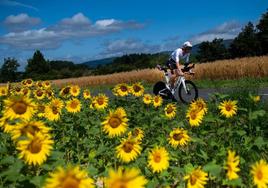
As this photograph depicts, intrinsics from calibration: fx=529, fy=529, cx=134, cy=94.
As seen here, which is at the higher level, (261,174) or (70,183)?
(70,183)

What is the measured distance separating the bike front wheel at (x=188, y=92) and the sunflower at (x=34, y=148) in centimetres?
1112

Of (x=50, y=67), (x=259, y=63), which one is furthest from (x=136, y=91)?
(x=50, y=67)

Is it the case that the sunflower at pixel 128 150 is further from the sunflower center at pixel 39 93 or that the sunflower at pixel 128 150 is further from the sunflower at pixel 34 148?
the sunflower center at pixel 39 93

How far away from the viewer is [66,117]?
6.96 m

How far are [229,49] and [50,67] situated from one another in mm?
42334

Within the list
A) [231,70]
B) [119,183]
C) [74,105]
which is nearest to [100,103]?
[74,105]

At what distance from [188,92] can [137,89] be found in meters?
6.43

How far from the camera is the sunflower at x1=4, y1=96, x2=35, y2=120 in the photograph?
3707mm

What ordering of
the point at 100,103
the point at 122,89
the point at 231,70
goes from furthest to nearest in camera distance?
the point at 231,70
the point at 122,89
the point at 100,103

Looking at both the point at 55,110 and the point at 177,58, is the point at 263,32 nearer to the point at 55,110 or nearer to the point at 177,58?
the point at 177,58

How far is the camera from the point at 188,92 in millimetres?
14461

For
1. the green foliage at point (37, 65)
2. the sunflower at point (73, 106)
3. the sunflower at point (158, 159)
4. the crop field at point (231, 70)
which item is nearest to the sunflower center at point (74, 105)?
the sunflower at point (73, 106)

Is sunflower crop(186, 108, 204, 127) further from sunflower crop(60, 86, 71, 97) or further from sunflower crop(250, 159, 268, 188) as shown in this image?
sunflower crop(60, 86, 71, 97)

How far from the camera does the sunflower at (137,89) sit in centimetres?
815
